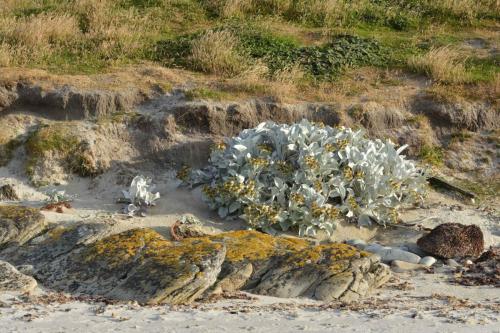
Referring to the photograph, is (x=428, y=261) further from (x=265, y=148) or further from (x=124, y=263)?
(x=124, y=263)

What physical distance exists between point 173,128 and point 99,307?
4987 millimetres

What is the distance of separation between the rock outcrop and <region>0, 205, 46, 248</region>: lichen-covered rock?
24cm

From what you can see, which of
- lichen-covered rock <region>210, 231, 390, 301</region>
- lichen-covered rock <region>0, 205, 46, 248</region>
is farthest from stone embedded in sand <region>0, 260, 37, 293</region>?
lichen-covered rock <region>210, 231, 390, 301</region>

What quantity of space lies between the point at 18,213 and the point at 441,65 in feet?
24.2

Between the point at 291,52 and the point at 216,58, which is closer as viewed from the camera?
the point at 216,58

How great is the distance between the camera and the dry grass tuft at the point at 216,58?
13.2 m

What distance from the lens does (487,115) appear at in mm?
12586

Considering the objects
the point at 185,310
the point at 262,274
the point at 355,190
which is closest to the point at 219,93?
the point at 355,190

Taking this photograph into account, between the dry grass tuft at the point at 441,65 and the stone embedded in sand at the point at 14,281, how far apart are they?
7930 mm

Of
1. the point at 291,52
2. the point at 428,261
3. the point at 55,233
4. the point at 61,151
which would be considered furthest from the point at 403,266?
the point at 291,52

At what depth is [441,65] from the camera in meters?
13.5

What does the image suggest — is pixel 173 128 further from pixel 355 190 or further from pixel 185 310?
pixel 185 310

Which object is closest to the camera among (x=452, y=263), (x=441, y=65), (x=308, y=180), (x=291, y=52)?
(x=452, y=263)

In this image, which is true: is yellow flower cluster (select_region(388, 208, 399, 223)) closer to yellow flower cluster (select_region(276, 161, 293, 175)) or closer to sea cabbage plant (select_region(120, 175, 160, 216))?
yellow flower cluster (select_region(276, 161, 293, 175))
